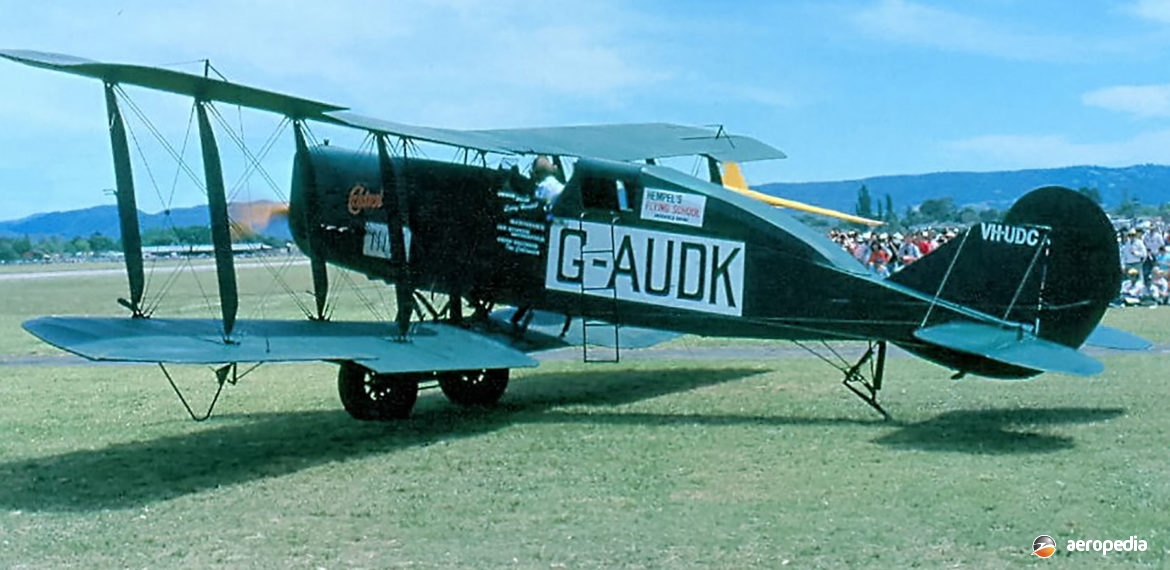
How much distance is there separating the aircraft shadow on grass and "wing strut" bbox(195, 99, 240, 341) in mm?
1084

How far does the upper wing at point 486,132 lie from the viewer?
9.07 meters

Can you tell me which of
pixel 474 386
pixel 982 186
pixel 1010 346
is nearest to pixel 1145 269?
pixel 1010 346

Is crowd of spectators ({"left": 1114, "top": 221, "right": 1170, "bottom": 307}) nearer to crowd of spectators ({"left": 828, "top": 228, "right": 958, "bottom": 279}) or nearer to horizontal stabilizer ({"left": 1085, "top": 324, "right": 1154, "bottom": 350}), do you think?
crowd of spectators ({"left": 828, "top": 228, "right": 958, "bottom": 279})

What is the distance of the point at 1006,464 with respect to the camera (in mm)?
8078

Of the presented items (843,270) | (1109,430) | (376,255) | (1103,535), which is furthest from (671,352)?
(1103,535)

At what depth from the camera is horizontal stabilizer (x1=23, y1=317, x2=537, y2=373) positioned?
830cm

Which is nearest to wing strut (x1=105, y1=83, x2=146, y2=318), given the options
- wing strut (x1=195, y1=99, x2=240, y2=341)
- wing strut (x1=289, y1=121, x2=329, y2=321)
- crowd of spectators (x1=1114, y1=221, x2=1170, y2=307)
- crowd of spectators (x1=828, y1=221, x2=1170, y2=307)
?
wing strut (x1=195, y1=99, x2=240, y2=341)

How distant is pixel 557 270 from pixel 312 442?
107 inches

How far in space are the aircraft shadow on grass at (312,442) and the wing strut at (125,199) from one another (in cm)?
126

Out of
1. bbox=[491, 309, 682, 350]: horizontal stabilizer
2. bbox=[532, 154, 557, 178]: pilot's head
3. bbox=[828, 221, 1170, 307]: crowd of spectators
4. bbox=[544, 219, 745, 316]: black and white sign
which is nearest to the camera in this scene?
bbox=[544, 219, 745, 316]: black and white sign

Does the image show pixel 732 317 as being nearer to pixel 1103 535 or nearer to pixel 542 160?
pixel 542 160

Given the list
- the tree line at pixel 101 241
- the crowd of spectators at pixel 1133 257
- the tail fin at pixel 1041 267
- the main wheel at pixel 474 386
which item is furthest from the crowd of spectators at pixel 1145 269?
the tree line at pixel 101 241

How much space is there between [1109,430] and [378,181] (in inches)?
269

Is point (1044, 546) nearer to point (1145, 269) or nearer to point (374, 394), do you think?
point (374, 394)
